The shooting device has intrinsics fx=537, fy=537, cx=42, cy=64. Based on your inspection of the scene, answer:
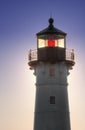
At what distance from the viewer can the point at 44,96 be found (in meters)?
34.2

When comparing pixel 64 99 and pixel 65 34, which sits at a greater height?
pixel 65 34

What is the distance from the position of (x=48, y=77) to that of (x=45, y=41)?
7.69ft

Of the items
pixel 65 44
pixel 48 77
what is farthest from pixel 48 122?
pixel 65 44

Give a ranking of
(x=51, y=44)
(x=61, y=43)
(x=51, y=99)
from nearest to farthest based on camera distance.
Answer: (x=51, y=99)
(x=51, y=44)
(x=61, y=43)

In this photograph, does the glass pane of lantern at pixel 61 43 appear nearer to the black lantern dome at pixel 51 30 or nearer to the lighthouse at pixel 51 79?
the lighthouse at pixel 51 79

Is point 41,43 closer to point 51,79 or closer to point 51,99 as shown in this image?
point 51,79

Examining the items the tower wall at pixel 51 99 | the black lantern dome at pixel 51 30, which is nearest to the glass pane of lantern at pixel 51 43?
the black lantern dome at pixel 51 30

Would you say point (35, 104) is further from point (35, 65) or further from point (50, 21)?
point (50, 21)

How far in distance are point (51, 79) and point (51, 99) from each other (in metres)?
1.28

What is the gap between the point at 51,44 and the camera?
34469mm

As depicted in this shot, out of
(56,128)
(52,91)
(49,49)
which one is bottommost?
(56,128)

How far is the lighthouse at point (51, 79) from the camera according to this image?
112ft

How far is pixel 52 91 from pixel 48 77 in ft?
3.11

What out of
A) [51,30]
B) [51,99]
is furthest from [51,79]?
[51,30]
